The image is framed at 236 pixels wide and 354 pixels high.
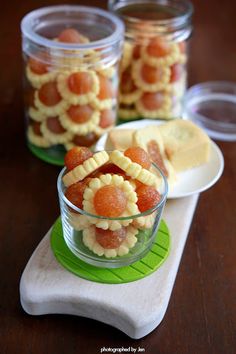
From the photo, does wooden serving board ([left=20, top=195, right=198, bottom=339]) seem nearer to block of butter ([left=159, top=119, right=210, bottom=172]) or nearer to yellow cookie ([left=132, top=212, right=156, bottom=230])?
yellow cookie ([left=132, top=212, right=156, bottom=230])

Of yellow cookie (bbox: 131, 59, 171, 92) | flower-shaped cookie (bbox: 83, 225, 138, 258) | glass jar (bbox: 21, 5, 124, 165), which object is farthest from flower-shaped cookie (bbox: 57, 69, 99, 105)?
flower-shaped cookie (bbox: 83, 225, 138, 258)

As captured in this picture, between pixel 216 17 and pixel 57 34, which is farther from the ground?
pixel 57 34

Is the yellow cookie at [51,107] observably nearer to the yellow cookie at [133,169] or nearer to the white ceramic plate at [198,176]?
the white ceramic plate at [198,176]

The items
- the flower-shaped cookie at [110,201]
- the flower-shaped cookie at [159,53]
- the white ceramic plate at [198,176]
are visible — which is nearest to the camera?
the flower-shaped cookie at [110,201]

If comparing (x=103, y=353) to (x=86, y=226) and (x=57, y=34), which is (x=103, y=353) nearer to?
(x=86, y=226)

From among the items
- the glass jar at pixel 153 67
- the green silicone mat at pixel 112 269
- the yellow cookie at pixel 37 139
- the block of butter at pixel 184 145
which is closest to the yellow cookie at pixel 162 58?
the glass jar at pixel 153 67

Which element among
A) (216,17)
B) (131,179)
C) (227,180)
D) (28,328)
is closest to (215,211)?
(227,180)
